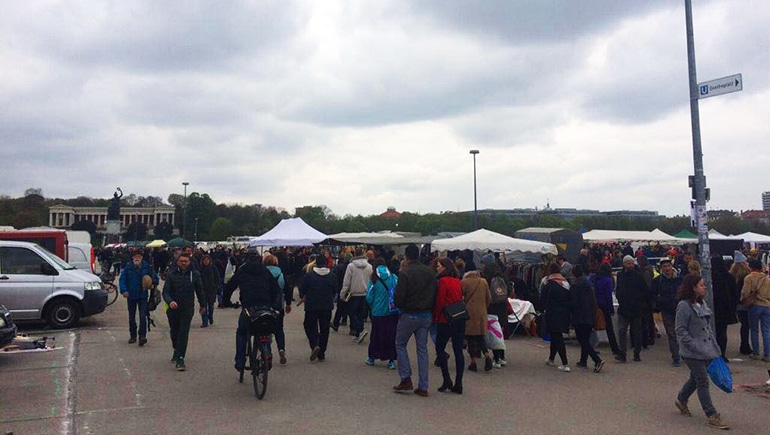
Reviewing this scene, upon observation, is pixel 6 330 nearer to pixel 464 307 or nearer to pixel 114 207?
pixel 464 307

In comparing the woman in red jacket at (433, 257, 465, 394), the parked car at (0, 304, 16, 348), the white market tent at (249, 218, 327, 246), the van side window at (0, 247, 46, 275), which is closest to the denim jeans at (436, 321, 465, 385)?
the woman in red jacket at (433, 257, 465, 394)

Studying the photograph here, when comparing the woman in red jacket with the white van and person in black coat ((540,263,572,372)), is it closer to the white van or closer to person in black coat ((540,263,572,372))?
person in black coat ((540,263,572,372))

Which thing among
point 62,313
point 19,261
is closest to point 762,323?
point 62,313

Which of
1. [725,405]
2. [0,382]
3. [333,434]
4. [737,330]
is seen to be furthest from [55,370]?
[737,330]

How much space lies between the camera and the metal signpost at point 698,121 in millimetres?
Answer: 10125

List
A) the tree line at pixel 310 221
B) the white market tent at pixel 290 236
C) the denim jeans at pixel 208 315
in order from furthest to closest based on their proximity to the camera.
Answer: the tree line at pixel 310 221 → the white market tent at pixel 290 236 → the denim jeans at pixel 208 315

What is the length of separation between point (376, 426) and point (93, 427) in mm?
2833

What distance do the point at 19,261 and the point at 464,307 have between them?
1011cm

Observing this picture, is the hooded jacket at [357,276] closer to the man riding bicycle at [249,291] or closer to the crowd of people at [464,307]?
the crowd of people at [464,307]

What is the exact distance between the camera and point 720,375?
20.1 ft

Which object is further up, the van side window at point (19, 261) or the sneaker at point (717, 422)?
the van side window at point (19, 261)

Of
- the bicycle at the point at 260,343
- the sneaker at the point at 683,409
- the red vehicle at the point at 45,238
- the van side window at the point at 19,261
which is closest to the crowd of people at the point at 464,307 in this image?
the sneaker at the point at 683,409

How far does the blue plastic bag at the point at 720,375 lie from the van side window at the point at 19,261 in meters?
12.6

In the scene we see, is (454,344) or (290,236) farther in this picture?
(290,236)
